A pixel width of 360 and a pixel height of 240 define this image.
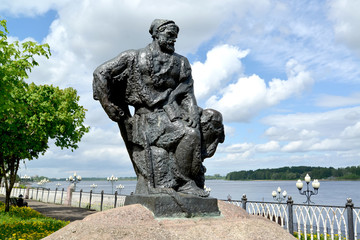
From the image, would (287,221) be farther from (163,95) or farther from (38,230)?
(163,95)

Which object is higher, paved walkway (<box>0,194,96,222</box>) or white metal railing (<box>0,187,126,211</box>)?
white metal railing (<box>0,187,126,211</box>)

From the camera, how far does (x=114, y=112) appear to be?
4.39 metres

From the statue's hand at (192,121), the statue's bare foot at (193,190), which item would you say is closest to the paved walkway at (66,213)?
the statue's bare foot at (193,190)

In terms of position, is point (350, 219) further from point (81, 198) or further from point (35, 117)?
point (81, 198)

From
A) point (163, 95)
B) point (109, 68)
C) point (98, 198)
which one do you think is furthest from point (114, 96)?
point (98, 198)

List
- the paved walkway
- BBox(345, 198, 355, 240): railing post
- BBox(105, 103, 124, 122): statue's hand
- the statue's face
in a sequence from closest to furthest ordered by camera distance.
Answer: BBox(105, 103, 124, 122): statue's hand < the statue's face < BBox(345, 198, 355, 240): railing post < the paved walkway

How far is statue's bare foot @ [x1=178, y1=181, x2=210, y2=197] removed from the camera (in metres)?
4.13

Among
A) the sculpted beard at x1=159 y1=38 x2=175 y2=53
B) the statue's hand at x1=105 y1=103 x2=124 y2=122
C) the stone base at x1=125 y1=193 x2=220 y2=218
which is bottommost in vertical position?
the stone base at x1=125 y1=193 x2=220 y2=218

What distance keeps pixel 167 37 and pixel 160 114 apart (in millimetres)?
1017

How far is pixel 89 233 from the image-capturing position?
3191mm

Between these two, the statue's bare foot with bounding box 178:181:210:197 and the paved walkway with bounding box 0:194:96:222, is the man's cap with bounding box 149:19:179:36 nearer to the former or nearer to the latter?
the statue's bare foot with bounding box 178:181:210:197

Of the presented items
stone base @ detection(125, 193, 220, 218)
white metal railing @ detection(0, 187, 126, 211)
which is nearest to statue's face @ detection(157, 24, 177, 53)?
stone base @ detection(125, 193, 220, 218)

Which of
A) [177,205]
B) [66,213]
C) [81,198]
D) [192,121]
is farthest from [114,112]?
[81,198]

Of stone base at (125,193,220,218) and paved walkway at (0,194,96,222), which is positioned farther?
paved walkway at (0,194,96,222)
